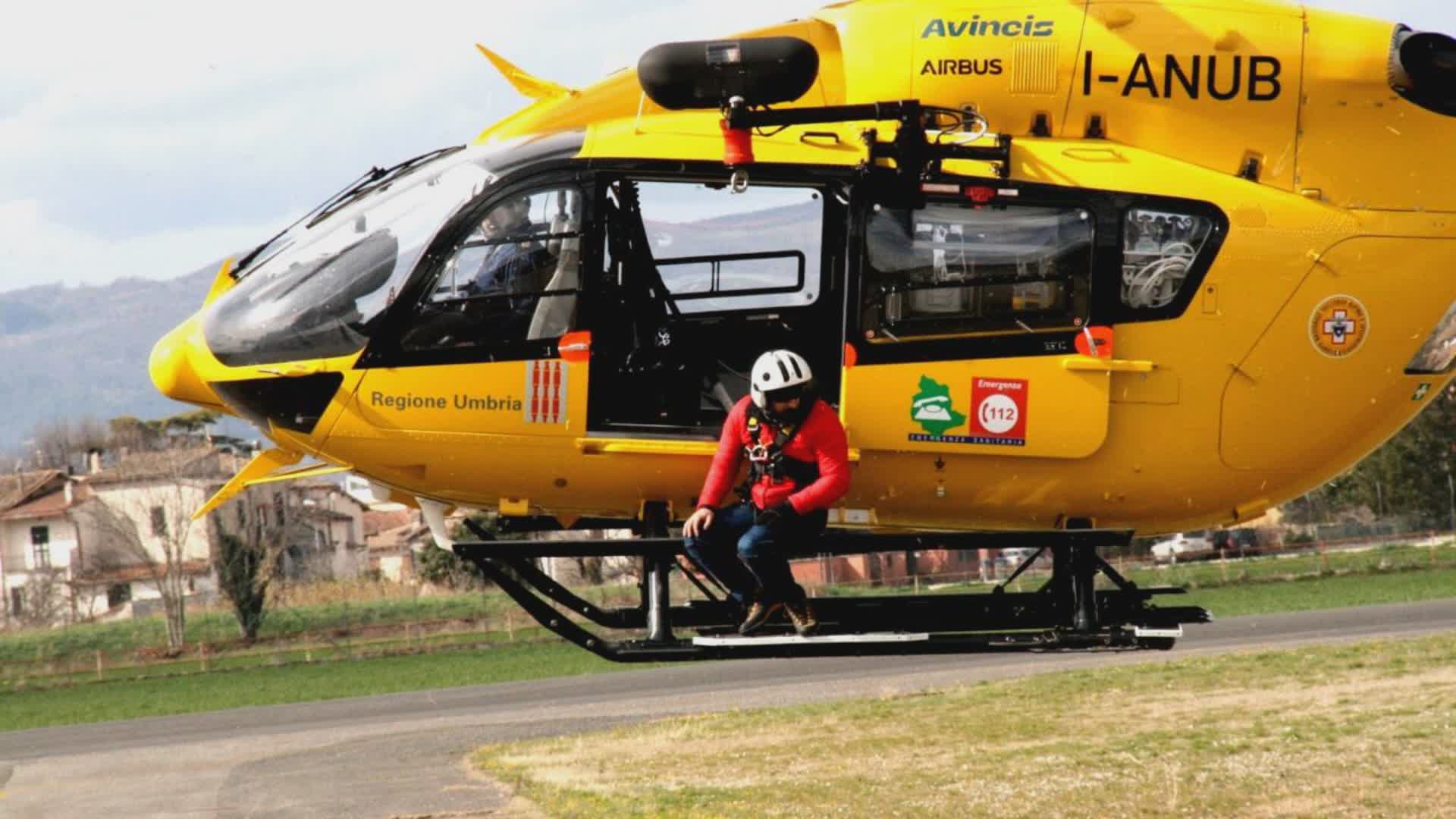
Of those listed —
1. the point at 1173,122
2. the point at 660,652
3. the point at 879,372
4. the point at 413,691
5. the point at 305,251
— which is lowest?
the point at 413,691

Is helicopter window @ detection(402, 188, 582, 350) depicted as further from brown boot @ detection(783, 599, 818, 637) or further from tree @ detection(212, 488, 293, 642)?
tree @ detection(212, 488, 293, 642)

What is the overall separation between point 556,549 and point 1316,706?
51.1 ft

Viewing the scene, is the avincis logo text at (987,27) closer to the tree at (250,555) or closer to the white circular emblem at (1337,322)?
the white circular emblem at (1337,322)

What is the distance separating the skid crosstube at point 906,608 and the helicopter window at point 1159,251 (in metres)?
1.35

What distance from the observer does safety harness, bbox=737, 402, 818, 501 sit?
9.30m

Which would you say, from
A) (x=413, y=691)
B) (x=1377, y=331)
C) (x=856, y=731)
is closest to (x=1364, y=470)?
(x=413, y=691)

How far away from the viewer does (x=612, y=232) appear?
9.73 metres

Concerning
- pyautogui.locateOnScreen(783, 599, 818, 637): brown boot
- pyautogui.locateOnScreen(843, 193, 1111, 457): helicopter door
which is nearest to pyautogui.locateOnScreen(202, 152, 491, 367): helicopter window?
pyautogui.locateOnScreen(843, 193, 1111, 457): helicopter door

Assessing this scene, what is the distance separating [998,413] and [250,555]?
55.4 metres

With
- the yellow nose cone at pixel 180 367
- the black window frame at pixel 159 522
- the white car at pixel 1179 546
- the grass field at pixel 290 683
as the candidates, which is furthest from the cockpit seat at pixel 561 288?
the black window frame at pixel 159 522

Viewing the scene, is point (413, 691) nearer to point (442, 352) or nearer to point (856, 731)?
point (856, 731)

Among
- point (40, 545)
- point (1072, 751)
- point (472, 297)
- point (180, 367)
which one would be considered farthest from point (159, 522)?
point (472, 297)

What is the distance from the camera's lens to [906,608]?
10.1 meters

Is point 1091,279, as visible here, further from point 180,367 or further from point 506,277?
point 180,367
